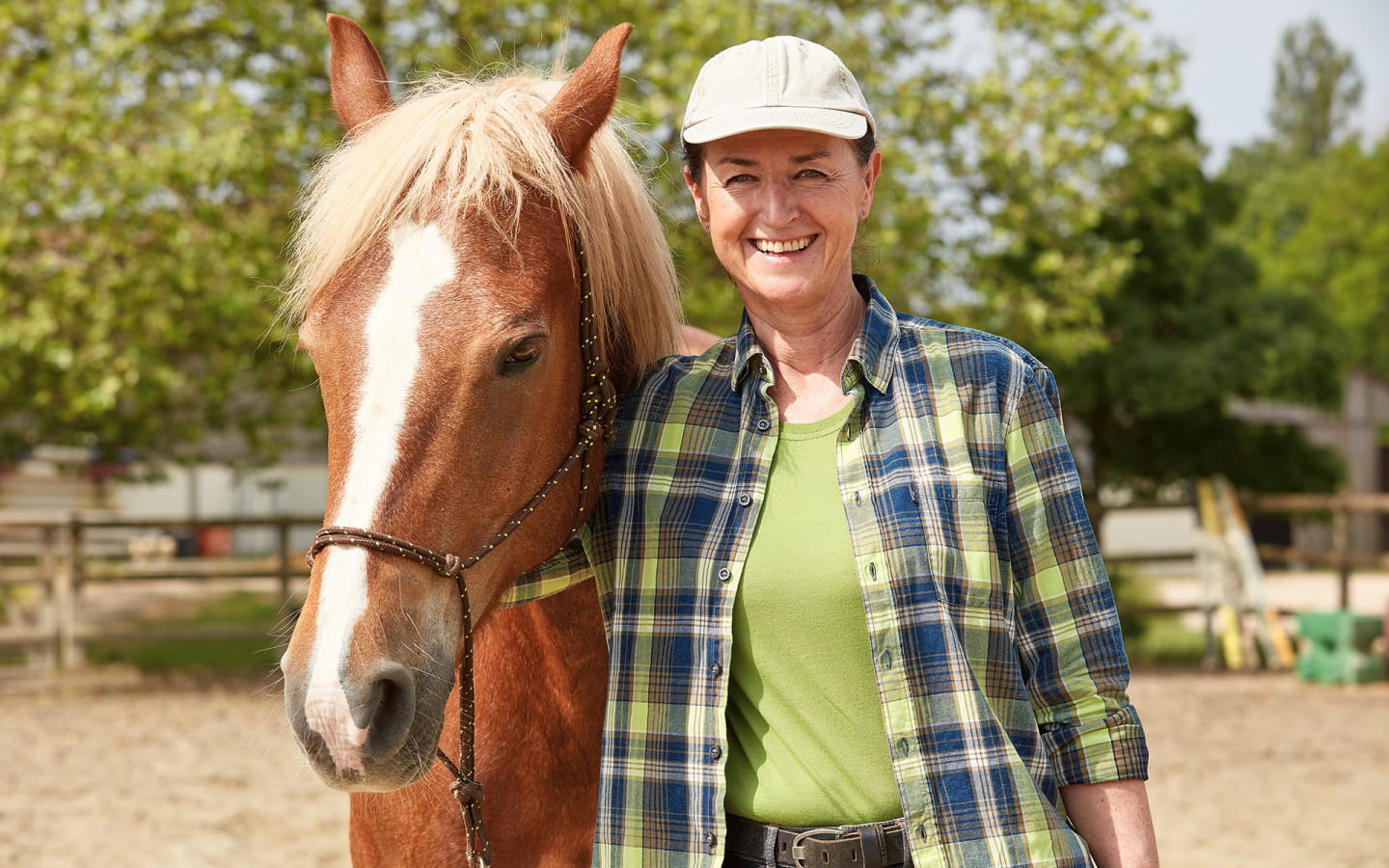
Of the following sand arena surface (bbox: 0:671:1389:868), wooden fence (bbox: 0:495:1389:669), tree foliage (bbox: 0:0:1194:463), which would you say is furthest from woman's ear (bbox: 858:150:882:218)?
wooden fence (bbox: 0:495:1389:669)

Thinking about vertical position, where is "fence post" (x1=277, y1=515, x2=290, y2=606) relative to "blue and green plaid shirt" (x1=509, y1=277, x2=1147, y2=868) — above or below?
above

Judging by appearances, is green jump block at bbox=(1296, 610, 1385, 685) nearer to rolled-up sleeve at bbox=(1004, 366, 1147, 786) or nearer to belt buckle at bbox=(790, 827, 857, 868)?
rolled-up sleeve at bbox=(1004, 366, 1147, 786)

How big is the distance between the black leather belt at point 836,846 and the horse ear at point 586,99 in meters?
1.13

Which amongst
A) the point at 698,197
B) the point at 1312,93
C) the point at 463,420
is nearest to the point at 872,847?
the point at 463,420

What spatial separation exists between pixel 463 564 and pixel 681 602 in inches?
12.8

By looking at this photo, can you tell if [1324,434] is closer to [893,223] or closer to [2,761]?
[893,223]

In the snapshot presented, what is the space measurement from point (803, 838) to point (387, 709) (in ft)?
1.95

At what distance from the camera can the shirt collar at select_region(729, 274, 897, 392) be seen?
1.73m

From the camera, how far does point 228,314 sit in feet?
27.1

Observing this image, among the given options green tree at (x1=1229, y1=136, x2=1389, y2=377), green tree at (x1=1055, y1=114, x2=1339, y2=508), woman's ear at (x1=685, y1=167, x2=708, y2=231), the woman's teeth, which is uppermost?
green tree at (x1=1229, y1=136, x2=1389, y2=377)

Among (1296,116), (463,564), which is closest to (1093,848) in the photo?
(463,564)

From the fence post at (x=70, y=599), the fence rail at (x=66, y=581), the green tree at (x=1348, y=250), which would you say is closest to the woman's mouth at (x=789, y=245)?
the fence rail at (x=66, y=581)

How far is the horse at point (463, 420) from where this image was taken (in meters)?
1.53

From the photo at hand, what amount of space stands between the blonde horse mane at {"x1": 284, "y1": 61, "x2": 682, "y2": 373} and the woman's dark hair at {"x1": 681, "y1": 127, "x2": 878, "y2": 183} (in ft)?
0.63
